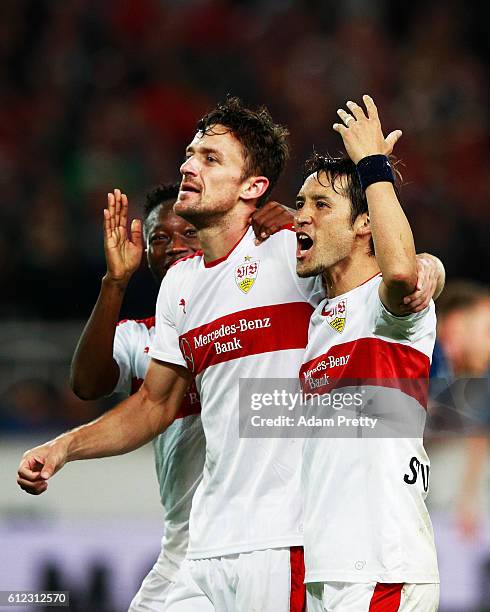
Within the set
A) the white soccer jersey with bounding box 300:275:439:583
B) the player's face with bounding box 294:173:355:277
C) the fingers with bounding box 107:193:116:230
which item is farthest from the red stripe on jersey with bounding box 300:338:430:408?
the fingers with bounding box 107:193:116:230

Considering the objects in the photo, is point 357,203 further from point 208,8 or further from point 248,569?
point 208,8

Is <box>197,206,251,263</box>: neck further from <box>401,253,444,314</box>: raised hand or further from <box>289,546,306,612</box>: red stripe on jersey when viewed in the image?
<box>289,546,306,612</box>: red stripe on jersey

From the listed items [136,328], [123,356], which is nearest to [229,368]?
[123,356]

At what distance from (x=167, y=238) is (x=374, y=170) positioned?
70.0 inches

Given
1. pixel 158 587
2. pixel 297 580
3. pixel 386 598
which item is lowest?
pixel 386 598

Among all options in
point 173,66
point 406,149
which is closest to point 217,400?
point 406,149

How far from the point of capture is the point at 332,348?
397 cm

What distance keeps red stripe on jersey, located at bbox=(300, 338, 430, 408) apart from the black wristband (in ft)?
1.75

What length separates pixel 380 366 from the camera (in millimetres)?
3832

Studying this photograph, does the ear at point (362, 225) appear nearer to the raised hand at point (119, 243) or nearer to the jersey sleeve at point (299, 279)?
the jersey sleeve at point (299, 279)

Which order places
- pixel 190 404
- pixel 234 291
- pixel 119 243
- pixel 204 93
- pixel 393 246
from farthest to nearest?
pixel 204 93
pixel 190 404
pixel 119 243
pixel 234 291
pixel 393 246

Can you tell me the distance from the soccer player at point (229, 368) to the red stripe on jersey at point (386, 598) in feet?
1.39

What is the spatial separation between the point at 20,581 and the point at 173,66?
→ 21.6 feet

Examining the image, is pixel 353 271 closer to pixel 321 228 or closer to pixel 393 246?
pixel 321 228
